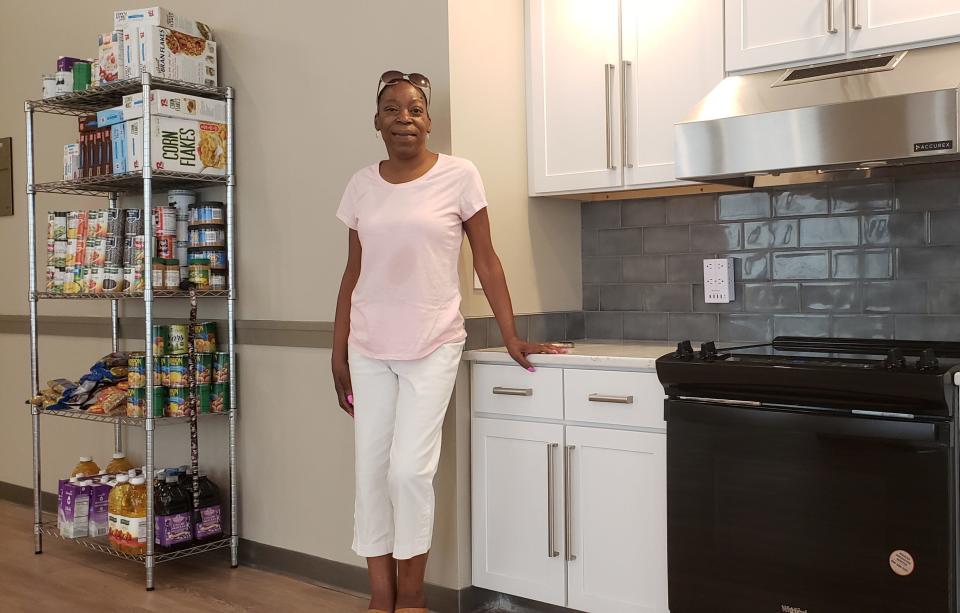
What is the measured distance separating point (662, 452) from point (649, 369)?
0.22 m

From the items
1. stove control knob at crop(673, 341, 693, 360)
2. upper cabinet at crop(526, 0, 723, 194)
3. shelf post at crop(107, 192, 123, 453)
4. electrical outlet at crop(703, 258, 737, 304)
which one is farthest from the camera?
shelf post at crop(107, 192, 123, 453)

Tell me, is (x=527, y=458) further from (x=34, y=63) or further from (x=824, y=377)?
(x=34, y=63)

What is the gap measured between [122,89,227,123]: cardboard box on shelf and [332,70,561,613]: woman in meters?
0.91

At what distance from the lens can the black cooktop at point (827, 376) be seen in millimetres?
2109

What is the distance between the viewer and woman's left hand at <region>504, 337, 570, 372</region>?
2.81m

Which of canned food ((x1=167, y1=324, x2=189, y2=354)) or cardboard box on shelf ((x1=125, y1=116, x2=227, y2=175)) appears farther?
canned food ((x1=167, y1=324, x2=189, y2=354))

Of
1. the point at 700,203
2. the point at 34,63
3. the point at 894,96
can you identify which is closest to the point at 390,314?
the point at 700,203

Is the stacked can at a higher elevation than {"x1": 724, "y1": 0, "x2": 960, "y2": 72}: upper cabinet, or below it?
below

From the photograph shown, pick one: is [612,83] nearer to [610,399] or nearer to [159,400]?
[610,399]

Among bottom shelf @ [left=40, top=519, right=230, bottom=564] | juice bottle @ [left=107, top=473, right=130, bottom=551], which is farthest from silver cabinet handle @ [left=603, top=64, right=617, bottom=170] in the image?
juice bottle @ [left=107, top=473, right=130, bottom=551]

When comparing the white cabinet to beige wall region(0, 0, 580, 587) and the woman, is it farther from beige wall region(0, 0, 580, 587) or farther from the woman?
the woman

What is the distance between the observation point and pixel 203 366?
3.50m

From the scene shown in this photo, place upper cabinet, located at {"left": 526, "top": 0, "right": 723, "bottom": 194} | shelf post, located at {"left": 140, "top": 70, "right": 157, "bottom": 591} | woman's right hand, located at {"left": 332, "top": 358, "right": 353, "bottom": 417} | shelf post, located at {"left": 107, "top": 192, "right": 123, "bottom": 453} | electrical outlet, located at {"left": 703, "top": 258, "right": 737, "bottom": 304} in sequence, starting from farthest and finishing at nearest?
shelf post, located at {"left": 107, "top": 192, "right": 123, "bottom": 453}
shelf post, located at {"left": 140, "top": 70, "right": 157, "bottom": 591}
electrical outlet, located at {"left": 703, "top": 258, "right": 737, "bottom": 304}
woman's right hand, located at {"left": 332, "top": 358, "right": 353, "bottom": 417}
upper cabinet, located at {"left": 526, "top": 0, "right": 723, "bottom": 194}

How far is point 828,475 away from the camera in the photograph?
2.24 meters
